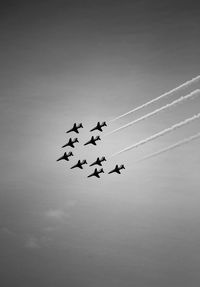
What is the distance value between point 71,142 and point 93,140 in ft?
26.7

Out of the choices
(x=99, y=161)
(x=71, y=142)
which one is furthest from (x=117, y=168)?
(x=71, y=142)

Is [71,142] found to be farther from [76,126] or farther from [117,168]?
[117,168]

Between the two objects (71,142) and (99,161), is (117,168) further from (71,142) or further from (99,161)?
(71,142)

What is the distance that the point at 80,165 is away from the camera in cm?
14750

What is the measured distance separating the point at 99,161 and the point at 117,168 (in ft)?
20.0

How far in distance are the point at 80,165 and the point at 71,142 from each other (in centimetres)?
733

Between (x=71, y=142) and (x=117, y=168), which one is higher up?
(x=71, y=142)

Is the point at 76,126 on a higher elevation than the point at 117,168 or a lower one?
higher

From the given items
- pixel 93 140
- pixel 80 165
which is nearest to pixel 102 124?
pixel 93 140

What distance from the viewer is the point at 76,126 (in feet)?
467

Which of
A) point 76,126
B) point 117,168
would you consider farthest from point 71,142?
point 117,168

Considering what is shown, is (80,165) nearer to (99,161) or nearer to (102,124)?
(99,161)

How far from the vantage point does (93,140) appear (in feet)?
462

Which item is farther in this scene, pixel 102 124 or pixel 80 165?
pixel 80 165
